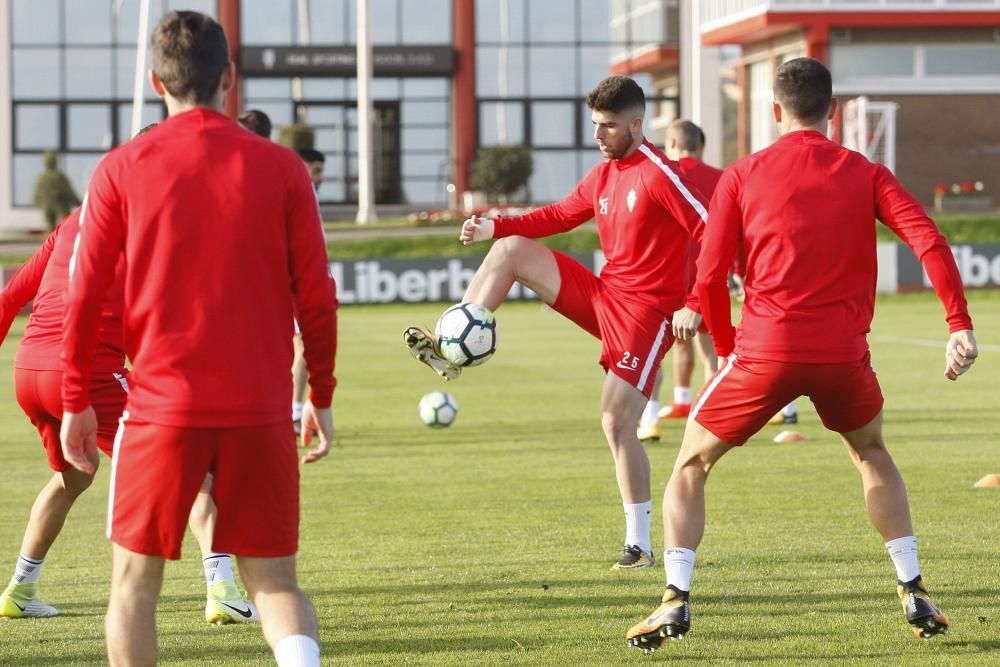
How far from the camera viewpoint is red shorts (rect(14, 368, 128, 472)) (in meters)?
6.36

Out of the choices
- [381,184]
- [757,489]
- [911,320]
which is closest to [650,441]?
[757,489]

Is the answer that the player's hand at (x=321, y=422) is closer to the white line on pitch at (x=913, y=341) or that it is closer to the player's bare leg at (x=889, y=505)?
the player's bare leg at (x=889, y=505)

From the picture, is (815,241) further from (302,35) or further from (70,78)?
(70,78)

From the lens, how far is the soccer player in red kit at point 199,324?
14.2ft

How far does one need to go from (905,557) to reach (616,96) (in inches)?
105

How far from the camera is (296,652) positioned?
436 centimetres

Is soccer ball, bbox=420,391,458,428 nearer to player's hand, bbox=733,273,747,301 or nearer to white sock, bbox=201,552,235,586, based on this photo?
player's hand, bbox=733,273,747,301

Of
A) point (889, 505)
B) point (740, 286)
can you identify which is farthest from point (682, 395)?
point (889, 505)

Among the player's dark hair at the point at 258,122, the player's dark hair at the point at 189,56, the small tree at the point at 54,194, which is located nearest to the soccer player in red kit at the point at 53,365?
the player's dark hair at the point at 189,56

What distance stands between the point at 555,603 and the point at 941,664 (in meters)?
1.76

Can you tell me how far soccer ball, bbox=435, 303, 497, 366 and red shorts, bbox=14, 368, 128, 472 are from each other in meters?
1.93

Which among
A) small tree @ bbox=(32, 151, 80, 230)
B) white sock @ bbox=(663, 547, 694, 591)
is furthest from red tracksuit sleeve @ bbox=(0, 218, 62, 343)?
small tree @ bbox=(32, 151, 80, 230)

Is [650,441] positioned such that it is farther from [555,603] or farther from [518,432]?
[555,603]

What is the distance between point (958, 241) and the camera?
36.8 metres
